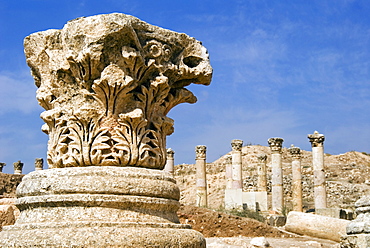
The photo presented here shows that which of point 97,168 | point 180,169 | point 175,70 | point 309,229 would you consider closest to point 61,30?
point 175,70

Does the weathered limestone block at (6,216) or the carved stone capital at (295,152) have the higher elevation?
the carved stone capital at (295,152)

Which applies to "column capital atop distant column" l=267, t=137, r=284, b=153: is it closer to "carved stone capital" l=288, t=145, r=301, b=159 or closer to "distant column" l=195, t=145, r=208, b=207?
"carved stone capital" l=288, t=145, r=301, b=159

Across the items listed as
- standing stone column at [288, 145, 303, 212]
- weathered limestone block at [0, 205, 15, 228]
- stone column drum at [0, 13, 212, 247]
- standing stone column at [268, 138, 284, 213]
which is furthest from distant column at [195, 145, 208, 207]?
stone column drum at [0, 13, 212, 247]

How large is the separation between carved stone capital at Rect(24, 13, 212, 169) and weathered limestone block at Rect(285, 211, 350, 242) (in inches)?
393

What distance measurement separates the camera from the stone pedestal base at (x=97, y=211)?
3.27 meters

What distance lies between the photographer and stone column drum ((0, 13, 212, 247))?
134 inches

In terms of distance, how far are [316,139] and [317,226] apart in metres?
8.58

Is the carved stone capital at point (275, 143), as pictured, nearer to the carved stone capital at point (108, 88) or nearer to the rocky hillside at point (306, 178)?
the rocky hillside at point (306, 178)

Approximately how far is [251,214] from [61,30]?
48.6 ft

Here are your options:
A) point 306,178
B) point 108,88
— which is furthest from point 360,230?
point 306,178

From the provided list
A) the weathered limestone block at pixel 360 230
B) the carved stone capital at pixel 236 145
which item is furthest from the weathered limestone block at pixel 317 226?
the carved stone capital at pixel 236 145

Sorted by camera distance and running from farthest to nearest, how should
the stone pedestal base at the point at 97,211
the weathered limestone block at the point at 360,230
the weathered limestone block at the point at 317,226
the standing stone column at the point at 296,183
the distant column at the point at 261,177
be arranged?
1. the distant column at the point at 261,177
2. the standing stone column at the point at 296,183
3. the weathered limestone block at the point at 317,226
4. the weathered limestone block at the point at 360,230
5. the stone pedestal base at the point at 97,211

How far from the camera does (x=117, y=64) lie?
3830mm

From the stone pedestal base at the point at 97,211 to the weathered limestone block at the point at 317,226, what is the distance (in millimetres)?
10071
